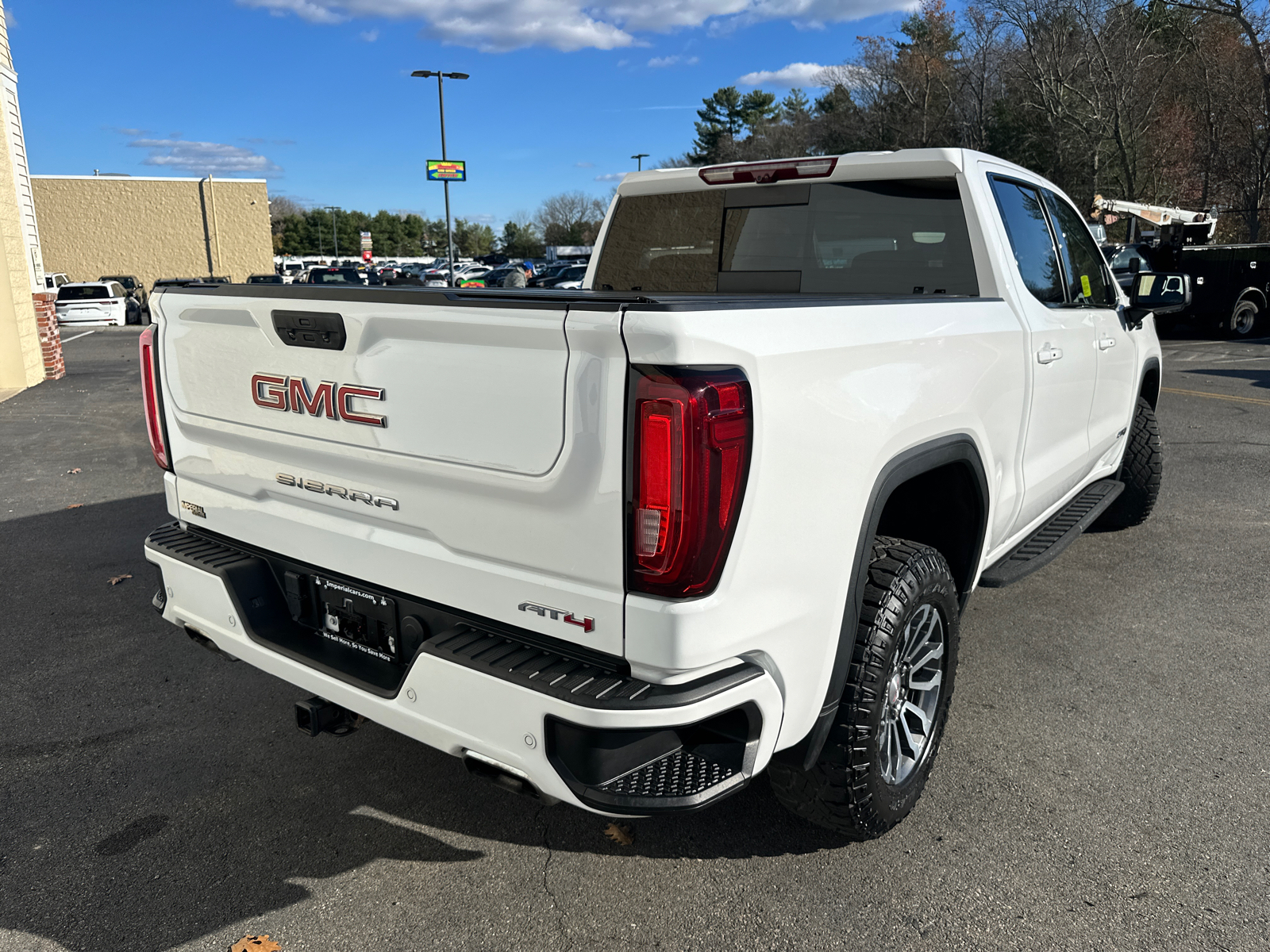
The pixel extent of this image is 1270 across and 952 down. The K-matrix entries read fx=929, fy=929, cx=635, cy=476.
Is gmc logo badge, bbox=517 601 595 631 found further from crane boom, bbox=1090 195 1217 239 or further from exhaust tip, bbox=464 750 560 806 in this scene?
crane boom, bbox=1090 195 1217 239

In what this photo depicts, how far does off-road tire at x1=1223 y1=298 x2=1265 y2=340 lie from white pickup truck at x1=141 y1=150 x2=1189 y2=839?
1800 cm

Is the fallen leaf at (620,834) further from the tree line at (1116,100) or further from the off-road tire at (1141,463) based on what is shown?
the tree line at (1116,100)

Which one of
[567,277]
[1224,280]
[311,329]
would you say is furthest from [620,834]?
[567,277]

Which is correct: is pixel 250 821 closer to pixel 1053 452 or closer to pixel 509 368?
pixel 509 368

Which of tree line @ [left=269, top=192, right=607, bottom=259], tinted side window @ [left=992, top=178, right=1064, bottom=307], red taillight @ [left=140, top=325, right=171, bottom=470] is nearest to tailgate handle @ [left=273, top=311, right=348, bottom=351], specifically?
red taillight @ [left=140, top=325, right=171, bottom=470]

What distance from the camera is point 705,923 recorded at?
2486 mm

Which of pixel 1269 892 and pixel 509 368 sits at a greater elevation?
pixel 509 368

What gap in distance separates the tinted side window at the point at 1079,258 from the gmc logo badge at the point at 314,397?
317cm

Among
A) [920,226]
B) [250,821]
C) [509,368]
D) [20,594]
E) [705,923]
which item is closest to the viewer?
[509,368]

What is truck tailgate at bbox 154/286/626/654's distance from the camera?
78.3 inches

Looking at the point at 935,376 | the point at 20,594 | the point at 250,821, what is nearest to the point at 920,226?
the point at 935,376

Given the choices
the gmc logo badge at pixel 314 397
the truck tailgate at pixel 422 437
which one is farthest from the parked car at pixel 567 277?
the gmc logo badge at pixel 314 397

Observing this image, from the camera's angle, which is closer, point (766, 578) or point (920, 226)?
point (766, 578)

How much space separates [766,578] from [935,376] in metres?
0.94
